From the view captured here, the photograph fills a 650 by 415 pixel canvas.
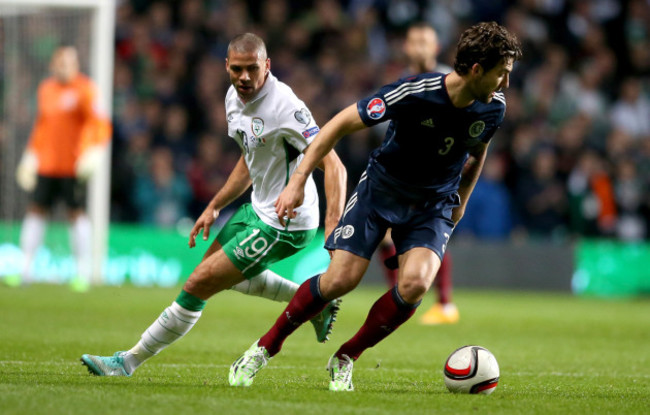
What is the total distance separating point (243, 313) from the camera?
11.2 m

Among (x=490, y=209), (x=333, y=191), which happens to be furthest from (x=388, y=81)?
(x=333, y=191)

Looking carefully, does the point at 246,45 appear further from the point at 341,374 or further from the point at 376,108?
the point at 341,374

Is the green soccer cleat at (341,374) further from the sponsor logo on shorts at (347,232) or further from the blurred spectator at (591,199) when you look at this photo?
the blurred spectator at (591,199)

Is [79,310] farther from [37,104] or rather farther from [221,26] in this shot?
[221,26]

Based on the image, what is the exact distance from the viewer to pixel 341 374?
533 cm

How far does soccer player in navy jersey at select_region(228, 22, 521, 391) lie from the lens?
16.7ft

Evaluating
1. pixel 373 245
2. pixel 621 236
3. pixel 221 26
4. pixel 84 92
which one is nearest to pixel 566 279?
pixel 621 236

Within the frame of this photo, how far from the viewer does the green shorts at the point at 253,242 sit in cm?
571

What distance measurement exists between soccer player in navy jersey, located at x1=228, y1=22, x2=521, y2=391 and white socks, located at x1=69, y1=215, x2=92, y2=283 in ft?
26.0

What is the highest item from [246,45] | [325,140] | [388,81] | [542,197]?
[246,45]

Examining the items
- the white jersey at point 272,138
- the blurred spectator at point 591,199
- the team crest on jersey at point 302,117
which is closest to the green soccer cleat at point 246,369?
the white jersey at point 272,138

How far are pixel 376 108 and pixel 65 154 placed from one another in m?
8.70

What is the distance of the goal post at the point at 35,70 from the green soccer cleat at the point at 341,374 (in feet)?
29.4

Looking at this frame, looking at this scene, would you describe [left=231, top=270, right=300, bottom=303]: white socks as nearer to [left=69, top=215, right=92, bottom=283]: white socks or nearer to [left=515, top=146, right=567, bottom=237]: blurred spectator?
[left=69, top=215, right=92, bottom=283]: white socks
